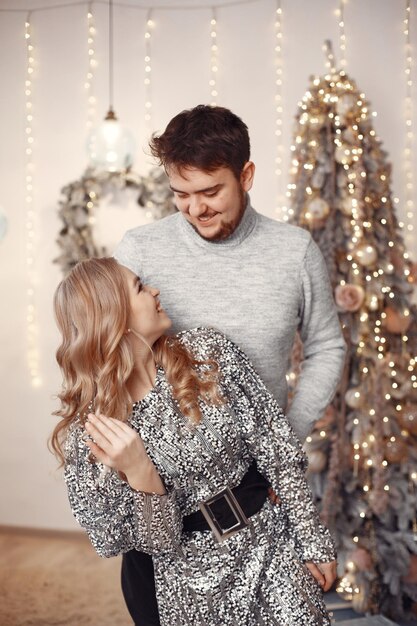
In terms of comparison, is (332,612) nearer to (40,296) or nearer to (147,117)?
(40,296)

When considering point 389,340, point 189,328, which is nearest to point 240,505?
point 189,328

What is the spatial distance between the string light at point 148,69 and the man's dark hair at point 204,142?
9.44ft

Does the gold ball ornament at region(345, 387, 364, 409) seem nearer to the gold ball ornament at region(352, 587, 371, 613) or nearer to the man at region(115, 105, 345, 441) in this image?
the gold ball ornament at region(352, 587, 371, 613)

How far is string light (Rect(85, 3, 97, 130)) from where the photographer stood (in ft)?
15.3

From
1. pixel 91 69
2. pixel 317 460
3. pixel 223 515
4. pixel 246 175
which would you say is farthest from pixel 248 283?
pixel 91 69

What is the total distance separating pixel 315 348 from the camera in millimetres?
2158

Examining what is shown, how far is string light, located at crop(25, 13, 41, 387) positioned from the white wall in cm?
3

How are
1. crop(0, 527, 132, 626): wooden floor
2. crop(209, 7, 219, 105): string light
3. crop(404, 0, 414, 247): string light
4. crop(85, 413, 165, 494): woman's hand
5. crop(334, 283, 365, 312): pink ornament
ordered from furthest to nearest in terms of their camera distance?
crop(209, 7, 219, 105): string light → crop(404, 0, 414, 247): string light → crop(0, 527, 132, 626): wooden floor → crop(334, 283, 365, 312): pink ornament → crop(85, 413, 165, 494): woman's hand

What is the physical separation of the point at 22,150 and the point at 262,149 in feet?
4.84

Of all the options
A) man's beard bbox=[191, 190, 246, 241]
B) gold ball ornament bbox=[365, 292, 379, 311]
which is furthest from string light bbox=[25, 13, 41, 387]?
man's beard bbox=[191, 190, 246, 241]

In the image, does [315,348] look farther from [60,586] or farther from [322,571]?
[60,586]

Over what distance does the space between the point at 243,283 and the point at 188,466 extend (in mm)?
550

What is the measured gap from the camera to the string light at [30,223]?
4.72 m

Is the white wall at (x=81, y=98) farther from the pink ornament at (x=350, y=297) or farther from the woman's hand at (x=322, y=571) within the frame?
the woman's hand at (x=322, y=571)
